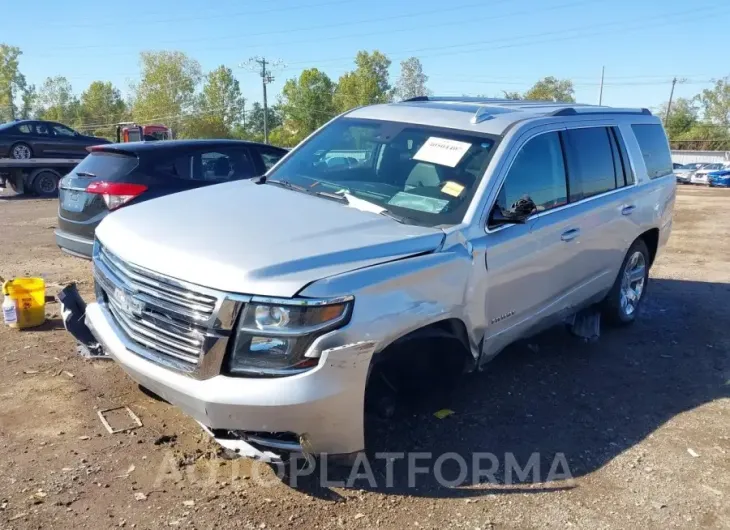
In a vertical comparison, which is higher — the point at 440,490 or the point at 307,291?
the point at 307,291

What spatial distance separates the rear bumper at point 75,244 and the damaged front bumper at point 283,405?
3960 mm

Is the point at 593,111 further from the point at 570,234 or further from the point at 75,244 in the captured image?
the point at 75,244

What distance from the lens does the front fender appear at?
9.84 ft

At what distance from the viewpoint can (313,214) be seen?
3787 mm

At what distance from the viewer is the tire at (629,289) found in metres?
6.02

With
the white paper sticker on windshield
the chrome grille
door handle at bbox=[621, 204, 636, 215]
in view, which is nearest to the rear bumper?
the chrome grille

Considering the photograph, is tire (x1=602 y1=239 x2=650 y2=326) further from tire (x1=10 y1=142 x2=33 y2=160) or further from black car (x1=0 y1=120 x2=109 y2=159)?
tire (x1=10 y1=142 x2=33 y2=160)

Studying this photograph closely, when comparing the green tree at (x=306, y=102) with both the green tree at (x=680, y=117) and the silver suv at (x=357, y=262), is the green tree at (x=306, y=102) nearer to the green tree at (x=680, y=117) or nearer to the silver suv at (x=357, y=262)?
the green tree at (x=680, y=117)

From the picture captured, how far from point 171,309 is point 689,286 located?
7248 mm

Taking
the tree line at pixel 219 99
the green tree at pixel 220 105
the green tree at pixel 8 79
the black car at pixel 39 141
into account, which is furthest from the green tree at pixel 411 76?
the black car at pixel 39 141

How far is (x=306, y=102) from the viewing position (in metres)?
93.6

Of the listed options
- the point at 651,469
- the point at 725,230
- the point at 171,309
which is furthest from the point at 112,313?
the point at 725,230

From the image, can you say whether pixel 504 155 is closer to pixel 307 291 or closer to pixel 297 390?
pixel 307 291

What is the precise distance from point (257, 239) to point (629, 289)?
4.42m
